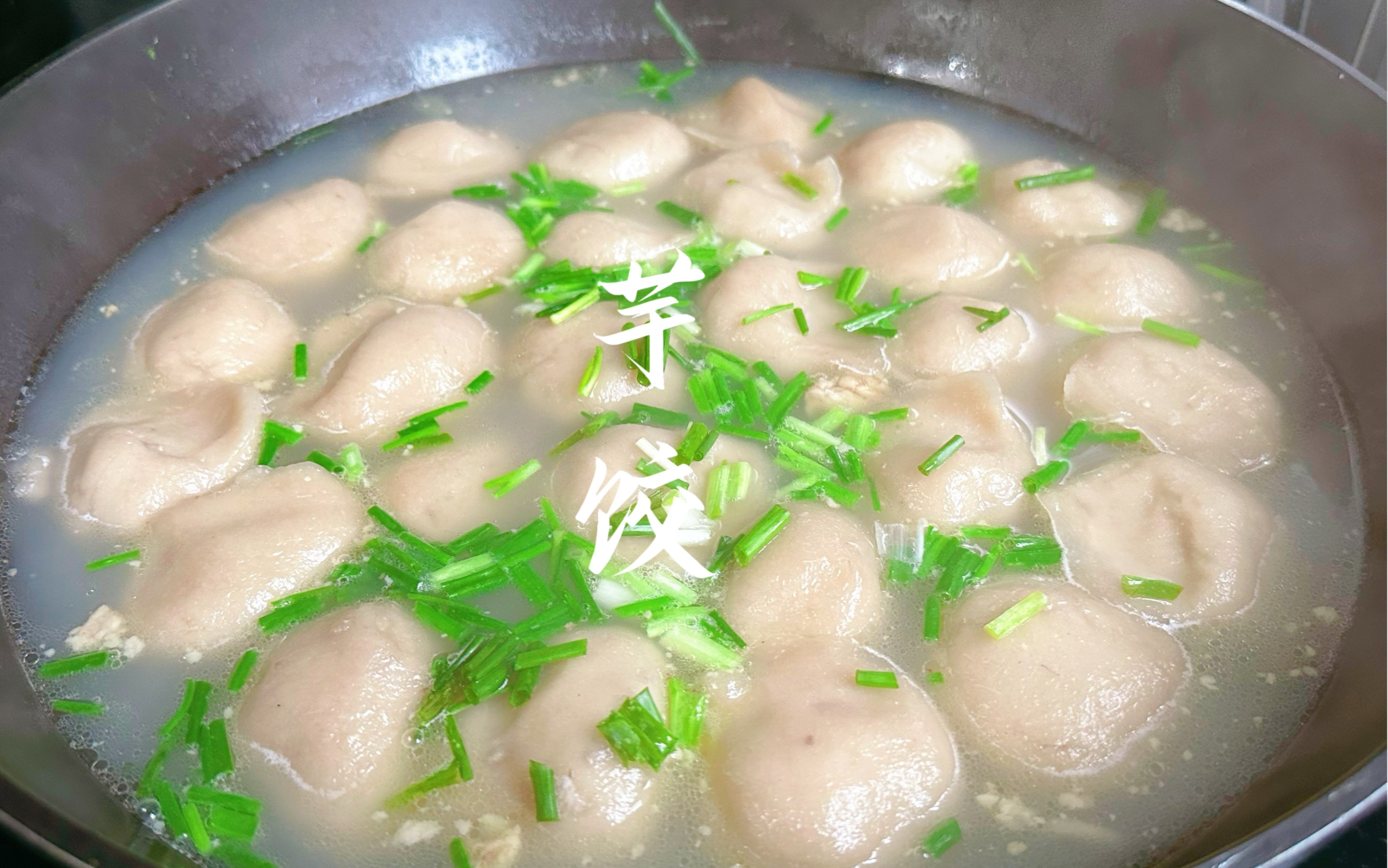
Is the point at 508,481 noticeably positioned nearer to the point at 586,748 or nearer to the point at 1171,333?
the point at 586,748

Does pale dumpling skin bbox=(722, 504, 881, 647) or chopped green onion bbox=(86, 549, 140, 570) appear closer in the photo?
pale dumpling skin bbox=(722, 504, 881, 647)

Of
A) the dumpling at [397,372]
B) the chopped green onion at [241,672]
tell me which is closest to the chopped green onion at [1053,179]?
the dumpling at [397,372]

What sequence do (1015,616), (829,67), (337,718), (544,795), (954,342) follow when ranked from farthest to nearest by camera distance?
(829,67)
(954,342)
(1015,616)
(337,718)
(544,795)

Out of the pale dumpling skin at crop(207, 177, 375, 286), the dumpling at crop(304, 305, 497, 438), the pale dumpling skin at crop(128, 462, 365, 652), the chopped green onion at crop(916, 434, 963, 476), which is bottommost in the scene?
the chopped green onion at crop(916, 434, 963, 476)

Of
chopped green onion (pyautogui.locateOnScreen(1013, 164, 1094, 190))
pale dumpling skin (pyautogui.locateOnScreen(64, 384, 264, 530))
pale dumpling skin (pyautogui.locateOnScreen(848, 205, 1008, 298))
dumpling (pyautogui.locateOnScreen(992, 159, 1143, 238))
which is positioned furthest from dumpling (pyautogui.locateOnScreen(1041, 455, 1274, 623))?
pale dumpling skin (pyautogui.locateOnScreen(64, 384, 264, 530))

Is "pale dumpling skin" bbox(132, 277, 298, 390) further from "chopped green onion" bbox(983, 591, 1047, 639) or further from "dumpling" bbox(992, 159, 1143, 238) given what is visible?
"dumpling" bbox(992, 159, 1143, 238)

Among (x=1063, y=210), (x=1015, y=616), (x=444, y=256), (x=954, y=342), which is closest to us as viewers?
(x=1015, y=616)

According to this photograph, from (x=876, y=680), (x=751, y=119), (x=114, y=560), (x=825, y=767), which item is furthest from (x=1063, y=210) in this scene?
(x=114, y=560)
